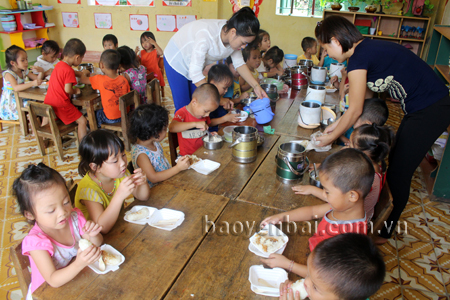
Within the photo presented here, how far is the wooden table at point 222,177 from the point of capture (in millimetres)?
1628

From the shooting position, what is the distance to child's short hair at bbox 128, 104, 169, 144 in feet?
6.40

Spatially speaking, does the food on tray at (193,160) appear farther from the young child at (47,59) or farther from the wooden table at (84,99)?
the young child at (47,59)

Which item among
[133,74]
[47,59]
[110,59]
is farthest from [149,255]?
[47,59]

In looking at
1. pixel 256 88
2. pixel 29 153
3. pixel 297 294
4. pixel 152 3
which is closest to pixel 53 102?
pixel 29 153

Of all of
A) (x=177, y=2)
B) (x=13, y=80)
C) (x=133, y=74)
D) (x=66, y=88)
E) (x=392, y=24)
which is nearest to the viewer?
(x=66, y=88)

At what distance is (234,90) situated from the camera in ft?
10.8

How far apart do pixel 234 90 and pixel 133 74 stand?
1534mm

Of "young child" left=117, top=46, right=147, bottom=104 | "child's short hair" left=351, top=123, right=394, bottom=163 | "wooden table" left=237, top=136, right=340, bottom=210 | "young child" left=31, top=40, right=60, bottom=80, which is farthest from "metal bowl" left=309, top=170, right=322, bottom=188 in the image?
"young child" left=31, top=40, right=60, bottom=80

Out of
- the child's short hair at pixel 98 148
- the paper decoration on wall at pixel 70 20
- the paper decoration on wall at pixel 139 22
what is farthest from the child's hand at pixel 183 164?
the paper decoration on wall at pixel 70 20

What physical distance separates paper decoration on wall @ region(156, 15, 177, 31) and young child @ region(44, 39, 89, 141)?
4153mm

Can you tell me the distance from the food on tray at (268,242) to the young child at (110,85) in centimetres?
289

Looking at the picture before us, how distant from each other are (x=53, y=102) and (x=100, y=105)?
1.63 ft

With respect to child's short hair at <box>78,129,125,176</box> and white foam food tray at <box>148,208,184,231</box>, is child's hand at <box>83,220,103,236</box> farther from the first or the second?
child's short hair at <box>78,129,125,176</box>

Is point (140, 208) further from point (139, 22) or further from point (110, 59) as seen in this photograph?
point (139, 22)
